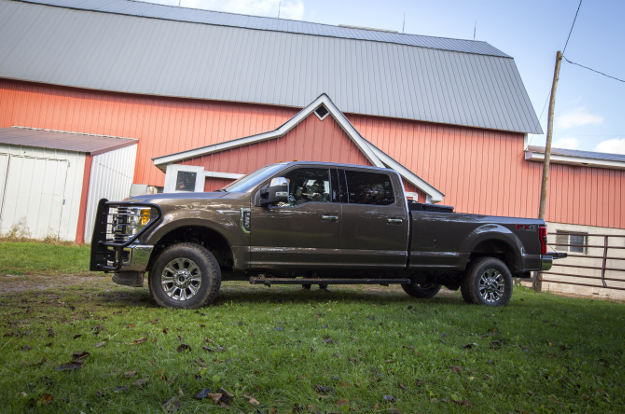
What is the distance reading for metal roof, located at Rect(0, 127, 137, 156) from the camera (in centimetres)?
1395

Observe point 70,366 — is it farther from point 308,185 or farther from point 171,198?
point 308,185

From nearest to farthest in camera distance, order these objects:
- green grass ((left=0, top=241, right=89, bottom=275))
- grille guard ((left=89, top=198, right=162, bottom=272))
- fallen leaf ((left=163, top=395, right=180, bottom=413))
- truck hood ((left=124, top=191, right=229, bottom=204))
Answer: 1. fallen leaf ((left=163, top=395, right=180, bottom=413))
2. grille guard ((left=89, top=198, right=162, bottom=272))
3. truck hood ((left=124, top=191, right=229, bottom=204))
4. green grass ((left=0, top=241, right=89, bottom=275))

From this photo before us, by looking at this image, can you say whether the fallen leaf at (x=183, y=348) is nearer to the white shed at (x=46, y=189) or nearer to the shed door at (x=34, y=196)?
the white shed at (x=46, y=189)

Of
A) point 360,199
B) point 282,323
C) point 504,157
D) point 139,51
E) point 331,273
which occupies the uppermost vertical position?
point 139,51

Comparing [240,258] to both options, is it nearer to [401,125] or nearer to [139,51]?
[401,125]

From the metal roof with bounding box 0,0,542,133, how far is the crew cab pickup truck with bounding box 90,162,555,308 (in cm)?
1306

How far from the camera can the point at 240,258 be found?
590cm

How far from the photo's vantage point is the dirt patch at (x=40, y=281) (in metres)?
6.85

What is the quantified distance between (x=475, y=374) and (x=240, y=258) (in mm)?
3360

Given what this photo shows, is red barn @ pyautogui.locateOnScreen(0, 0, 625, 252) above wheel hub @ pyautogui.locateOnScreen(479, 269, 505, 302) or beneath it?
above

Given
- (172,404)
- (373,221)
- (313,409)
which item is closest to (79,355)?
(172,404)

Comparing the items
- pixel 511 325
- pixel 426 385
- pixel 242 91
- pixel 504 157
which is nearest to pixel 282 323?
pixel 426 385

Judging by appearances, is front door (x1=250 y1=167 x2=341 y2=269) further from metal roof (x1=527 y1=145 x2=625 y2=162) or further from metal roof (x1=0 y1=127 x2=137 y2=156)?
metal roof (x1=527 y1=145 x2=625 y2=162)

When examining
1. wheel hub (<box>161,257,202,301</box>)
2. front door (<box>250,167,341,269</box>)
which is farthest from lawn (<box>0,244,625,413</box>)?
front door (<box>250,167,341,269</box>)
